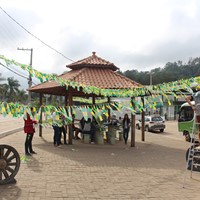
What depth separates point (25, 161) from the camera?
9.49 metres

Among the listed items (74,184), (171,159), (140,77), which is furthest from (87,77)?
(140,77)

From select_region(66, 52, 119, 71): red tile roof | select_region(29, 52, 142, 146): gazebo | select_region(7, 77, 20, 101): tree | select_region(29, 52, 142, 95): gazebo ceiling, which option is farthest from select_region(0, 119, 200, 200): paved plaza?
select_region(7, 77, 20, 101): tree

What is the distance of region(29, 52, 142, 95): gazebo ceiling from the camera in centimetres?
1370

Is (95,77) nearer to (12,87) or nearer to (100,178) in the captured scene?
(100,178)

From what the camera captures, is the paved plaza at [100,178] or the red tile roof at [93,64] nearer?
the paved plaza at [100,178]

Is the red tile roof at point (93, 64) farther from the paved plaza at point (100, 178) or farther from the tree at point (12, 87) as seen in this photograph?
the tree at point (12, 87)

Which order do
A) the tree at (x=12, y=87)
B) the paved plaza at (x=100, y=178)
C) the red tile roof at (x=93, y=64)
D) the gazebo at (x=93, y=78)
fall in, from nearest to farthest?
the paved plaza at (x=100, y=178), the gazebo at (x=93, y=78), the red tile roof at (x=93, y=64), the tree at (x=12, y=87)

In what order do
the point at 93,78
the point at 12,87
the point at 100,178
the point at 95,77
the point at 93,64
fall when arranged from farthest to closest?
the point at 12,87, the point at 93,64, the point at 95,77, the point at 93,78, the point at 100,178

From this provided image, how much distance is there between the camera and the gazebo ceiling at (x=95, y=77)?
1370cm

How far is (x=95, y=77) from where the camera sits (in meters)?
14.6

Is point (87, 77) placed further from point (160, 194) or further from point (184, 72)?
point (184, 72)

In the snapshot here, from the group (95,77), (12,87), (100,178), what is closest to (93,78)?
(95,77)

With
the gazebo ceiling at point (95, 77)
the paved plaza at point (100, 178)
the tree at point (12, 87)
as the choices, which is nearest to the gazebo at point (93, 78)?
the gazebo ceiling at point (95, 77)

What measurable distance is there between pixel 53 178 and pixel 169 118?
155 feet
